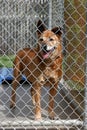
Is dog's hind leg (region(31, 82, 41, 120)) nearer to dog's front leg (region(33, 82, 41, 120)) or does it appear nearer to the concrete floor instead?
dog's front leg (region(33, 82, 41, 120))

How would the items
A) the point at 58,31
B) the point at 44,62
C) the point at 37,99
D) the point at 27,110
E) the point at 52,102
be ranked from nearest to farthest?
the point at 58,31, the point at 44,62, the point at 37,99, the point at 52,102, the point at 27,110

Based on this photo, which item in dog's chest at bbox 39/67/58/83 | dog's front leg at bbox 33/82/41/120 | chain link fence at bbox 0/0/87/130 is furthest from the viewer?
dog's chest at bbox 39/67/58/83

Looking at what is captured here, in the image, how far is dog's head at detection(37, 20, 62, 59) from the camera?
21.1 feet

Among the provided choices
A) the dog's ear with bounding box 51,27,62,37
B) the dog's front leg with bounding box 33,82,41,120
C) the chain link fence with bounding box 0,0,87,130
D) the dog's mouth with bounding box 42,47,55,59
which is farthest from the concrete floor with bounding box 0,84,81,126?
the dog's ear with bounding box 51,27,62,37

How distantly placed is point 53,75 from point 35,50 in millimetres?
468

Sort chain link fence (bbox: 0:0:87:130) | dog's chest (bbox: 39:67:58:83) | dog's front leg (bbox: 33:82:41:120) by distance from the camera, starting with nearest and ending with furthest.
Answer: chain link fence (bbox: 0:0:87:130), dog's front leg (bbox: 33:82:41:120), dog's chest (bbox: 39:67:58:83)

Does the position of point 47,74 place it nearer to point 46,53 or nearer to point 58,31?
point 46,53

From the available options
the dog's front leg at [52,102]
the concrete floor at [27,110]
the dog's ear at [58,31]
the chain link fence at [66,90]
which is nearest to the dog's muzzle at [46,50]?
the dog's ear at [58,31]

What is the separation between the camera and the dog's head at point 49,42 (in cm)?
644

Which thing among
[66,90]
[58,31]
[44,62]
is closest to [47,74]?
[44,62]

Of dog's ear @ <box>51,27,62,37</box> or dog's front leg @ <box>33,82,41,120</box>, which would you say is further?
dog's front leg @ <box>33,82,41,120</box>

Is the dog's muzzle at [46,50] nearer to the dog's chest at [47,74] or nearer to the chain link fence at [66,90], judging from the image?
the dog's chest at [47,74]

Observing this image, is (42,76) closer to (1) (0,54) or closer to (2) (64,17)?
(2) (64,17)

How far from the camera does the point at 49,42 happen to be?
21.2 feet
